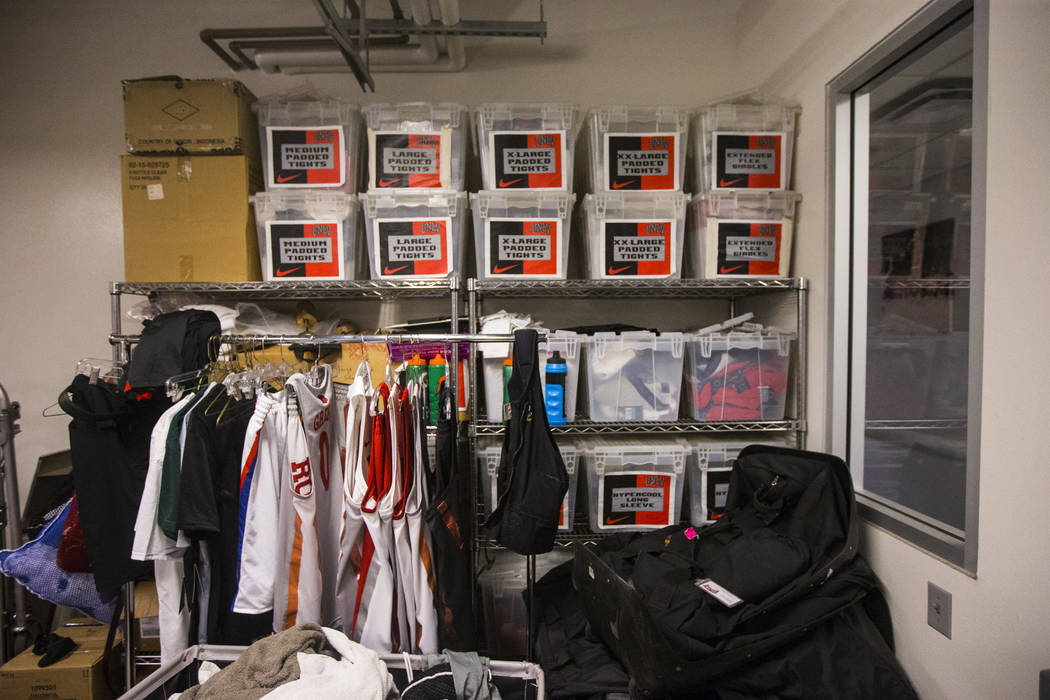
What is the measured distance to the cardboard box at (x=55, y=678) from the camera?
165 centimetres

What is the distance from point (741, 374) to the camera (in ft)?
5.94

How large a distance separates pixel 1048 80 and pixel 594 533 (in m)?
1.74

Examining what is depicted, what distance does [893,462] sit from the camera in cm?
167

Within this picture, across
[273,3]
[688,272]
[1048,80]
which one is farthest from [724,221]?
[273,3]

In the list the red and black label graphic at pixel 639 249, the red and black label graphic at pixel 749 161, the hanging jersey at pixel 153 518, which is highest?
the red and black label graphic at pixel 749 161

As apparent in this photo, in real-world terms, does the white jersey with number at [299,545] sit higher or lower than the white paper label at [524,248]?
lower

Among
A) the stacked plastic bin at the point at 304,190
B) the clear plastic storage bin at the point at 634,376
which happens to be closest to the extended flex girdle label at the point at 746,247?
the clear plastic storage bin at the point at 634,376

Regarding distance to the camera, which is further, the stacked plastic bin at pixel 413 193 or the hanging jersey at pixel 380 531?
the stacked plastic bin at pixel 413 193

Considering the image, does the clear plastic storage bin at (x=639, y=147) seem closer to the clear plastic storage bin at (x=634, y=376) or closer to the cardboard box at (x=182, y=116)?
the clear plastic storage bin at (x=634, y=376)

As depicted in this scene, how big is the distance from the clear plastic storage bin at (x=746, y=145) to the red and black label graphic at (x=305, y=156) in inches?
55.0

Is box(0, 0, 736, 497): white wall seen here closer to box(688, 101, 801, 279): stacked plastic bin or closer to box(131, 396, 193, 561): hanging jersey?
box(688, 101, 801, 279): stacked plastic bin

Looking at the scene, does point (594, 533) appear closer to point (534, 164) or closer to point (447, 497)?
point (447, 497)

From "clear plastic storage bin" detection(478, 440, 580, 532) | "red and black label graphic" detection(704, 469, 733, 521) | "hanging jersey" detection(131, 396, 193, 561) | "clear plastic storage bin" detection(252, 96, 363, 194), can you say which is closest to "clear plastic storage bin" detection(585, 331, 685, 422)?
"clear plastic storage bin" detection(478, 440, 580, 532)

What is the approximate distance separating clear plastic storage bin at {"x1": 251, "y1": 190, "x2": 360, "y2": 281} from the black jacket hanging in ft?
2.93
